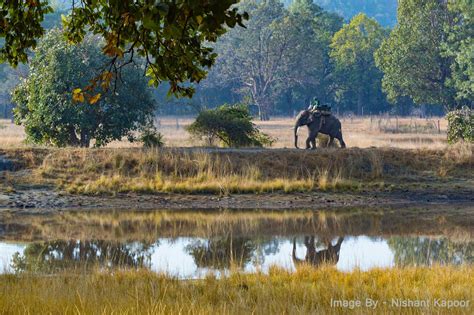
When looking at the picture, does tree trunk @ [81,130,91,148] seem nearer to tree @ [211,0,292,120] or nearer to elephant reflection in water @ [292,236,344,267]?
elephant reflection in water @ [292,236,344,267]

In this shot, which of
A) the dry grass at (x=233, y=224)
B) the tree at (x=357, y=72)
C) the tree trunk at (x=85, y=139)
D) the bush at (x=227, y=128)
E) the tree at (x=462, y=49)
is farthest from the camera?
the tree at (x=357, y=72)

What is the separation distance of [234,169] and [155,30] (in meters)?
21.7

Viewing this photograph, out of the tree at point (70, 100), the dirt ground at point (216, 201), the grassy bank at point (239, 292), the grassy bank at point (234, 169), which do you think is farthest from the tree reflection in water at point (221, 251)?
the tree at point (70, 100)

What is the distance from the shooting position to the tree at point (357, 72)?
8825 centimetres

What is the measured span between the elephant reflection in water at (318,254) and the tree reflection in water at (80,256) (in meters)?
2.90

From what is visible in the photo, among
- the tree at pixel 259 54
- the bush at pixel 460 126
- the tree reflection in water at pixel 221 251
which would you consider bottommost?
the tree reflection in water at pixel 221 251

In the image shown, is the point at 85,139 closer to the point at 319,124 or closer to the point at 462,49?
the point at 319,124

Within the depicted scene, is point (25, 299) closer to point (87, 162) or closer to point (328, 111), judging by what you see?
point (87, 162)

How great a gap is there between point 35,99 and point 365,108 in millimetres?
62604

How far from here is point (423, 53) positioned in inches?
2422

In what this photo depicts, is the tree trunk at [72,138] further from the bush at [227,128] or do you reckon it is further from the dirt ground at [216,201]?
the dirt ground at [216,201]

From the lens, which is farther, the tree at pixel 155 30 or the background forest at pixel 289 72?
the background forest at pixel 289 72

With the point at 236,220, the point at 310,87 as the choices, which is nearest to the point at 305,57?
the point at 310,87

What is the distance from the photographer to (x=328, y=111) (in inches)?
1313
